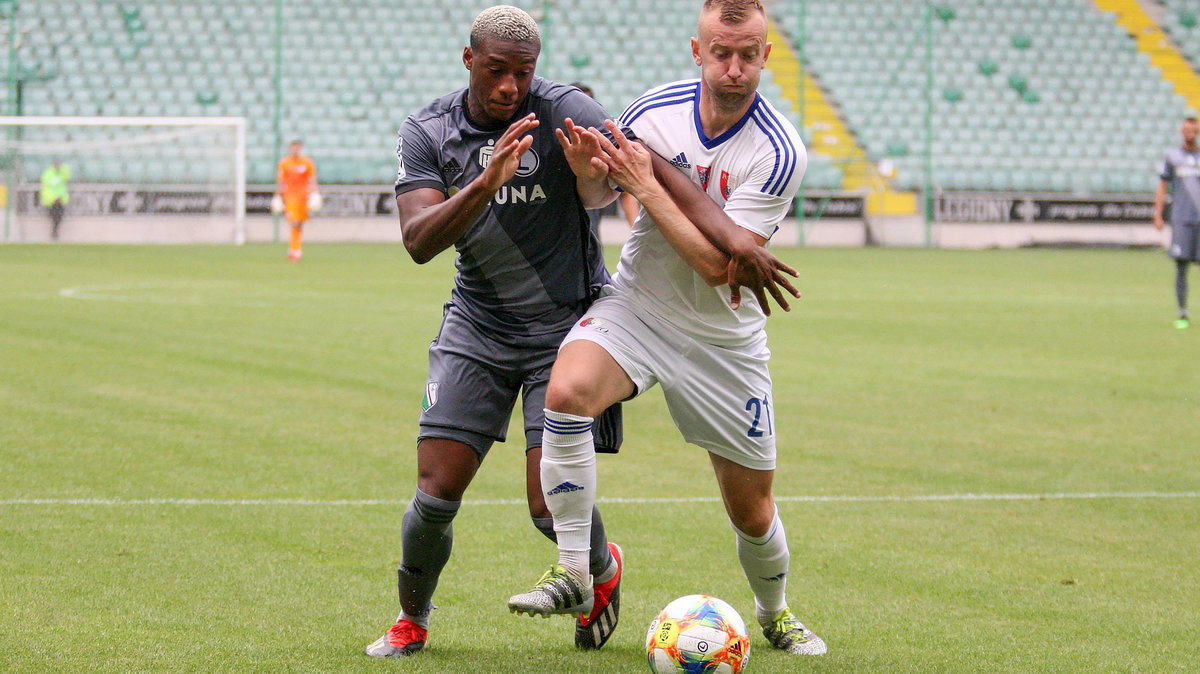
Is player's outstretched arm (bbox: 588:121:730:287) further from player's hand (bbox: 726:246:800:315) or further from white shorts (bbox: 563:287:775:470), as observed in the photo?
white shorts (bbox: 563:287:775:470)

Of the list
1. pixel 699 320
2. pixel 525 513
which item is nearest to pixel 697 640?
pixel 699 320

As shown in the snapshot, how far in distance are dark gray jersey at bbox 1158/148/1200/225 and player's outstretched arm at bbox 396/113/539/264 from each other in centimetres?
1317

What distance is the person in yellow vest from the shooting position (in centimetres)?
2842

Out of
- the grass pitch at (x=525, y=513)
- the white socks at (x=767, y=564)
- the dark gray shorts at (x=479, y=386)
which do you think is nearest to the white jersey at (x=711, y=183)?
the dark gray shorts at (x=479, y=386)

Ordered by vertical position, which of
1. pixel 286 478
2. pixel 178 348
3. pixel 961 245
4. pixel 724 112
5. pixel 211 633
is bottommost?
pixel 961 245

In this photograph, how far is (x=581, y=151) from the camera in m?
4.40

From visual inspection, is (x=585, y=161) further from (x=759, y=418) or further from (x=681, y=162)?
(x=759, y=418)

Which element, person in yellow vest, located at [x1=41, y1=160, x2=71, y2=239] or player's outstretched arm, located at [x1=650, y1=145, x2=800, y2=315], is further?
person in yellow vest, located at [x1=41, y1=160, x2=71, y2=239]

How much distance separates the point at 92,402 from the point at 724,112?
250 inches

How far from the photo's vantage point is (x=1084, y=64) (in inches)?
1510

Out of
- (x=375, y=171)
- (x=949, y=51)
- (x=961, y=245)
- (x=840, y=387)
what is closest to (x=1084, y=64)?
(x=949, y=51)

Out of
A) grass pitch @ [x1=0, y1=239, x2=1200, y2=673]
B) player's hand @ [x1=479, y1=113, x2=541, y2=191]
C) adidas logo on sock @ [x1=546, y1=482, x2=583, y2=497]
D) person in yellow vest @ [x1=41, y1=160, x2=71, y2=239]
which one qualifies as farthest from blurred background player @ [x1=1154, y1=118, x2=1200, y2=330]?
person in yellow vest @ [x1=41, y1=160, x2=71, y2=239]

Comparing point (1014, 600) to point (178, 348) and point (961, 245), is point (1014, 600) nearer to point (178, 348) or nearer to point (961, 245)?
point (178, 348)

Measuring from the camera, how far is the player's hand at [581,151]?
14.4 feet
